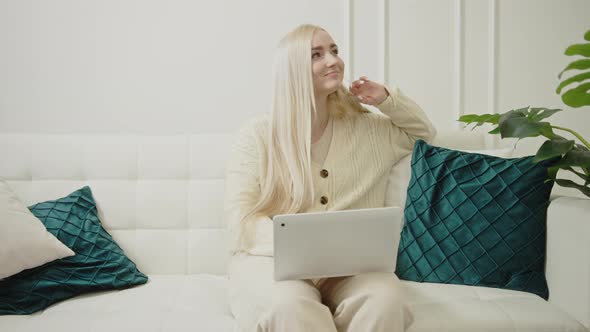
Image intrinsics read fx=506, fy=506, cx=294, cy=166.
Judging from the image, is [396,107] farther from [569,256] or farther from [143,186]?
[143,186]

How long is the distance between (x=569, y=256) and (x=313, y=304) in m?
0.75

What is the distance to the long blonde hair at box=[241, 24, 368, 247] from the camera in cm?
159

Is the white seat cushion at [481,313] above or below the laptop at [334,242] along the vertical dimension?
below

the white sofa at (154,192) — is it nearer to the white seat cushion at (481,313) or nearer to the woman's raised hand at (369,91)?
the white seat cushion at (481,313)

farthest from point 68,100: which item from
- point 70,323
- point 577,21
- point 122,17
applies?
point 577,21

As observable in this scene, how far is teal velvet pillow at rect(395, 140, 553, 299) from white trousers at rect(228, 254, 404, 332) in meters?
0.29

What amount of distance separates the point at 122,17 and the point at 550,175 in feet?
5.81

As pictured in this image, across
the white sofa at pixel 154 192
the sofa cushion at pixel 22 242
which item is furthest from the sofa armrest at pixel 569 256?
the sofa cushion at pixel 22 242

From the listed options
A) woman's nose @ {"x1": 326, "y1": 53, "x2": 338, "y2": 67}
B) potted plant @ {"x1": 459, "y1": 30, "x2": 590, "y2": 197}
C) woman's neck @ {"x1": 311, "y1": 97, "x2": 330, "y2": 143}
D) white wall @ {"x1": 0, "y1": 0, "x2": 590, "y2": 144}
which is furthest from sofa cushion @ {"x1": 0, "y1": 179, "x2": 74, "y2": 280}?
potted plant @ {"x1": 459, "y1": 30, "x2": 590, "y2": 197}

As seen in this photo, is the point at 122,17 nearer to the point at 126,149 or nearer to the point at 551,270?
the point at 126,149

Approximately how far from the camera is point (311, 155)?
5.62ft

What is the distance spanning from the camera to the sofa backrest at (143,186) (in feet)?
5.97

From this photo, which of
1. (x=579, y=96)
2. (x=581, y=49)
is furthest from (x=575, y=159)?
(x=581, y=49)

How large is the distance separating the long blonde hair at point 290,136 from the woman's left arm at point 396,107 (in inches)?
8.4
